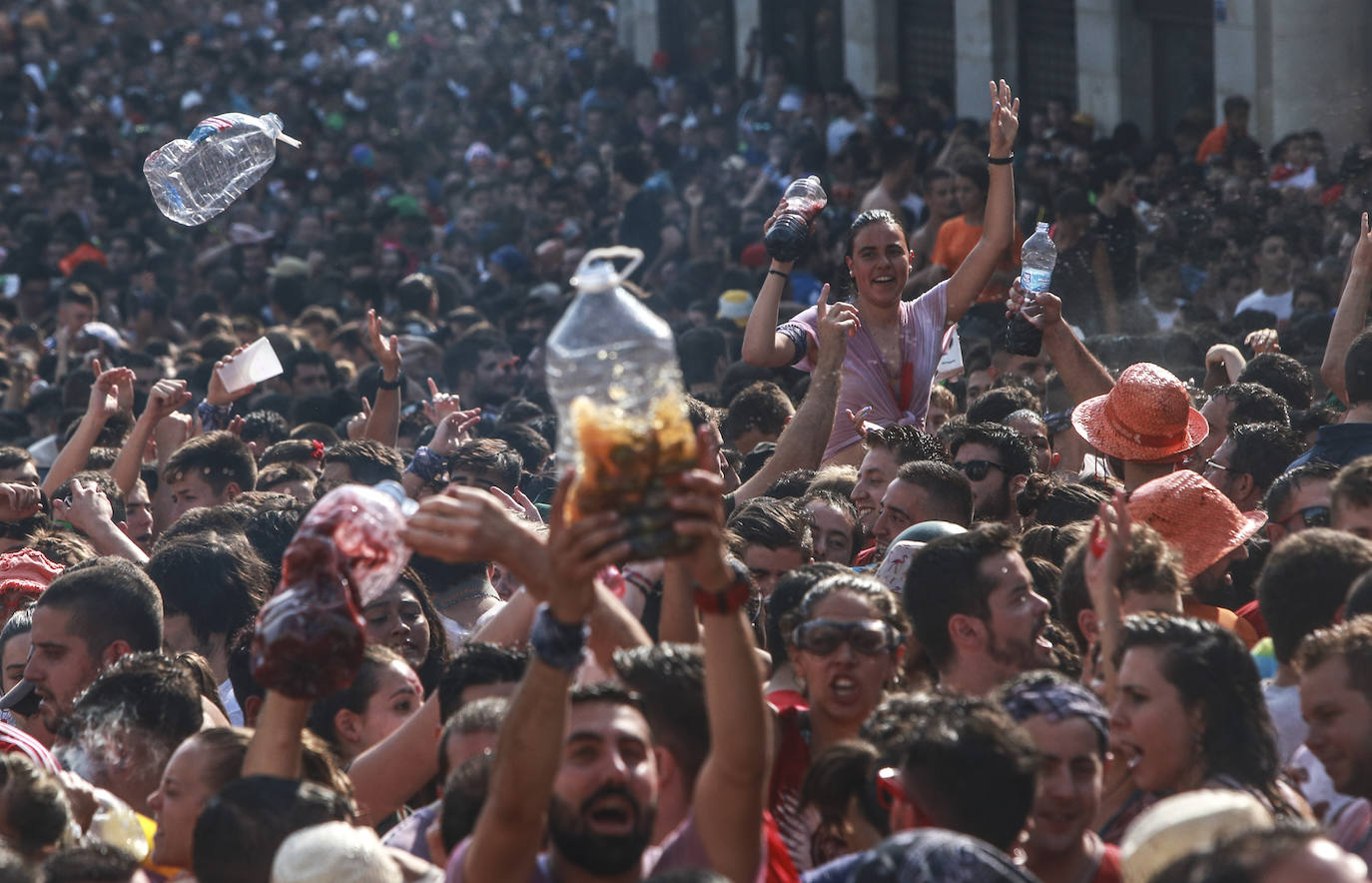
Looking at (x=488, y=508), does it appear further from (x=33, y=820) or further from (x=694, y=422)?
(x=694, y=422)

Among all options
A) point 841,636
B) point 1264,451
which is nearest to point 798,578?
point 841,636

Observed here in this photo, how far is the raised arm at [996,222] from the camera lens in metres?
6.79

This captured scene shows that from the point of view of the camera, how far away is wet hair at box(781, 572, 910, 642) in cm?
420

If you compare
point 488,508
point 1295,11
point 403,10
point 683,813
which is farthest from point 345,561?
point 403,10

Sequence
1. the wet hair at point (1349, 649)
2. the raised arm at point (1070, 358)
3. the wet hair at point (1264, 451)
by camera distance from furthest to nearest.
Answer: the raised arm at point (1070, 358)
the wet hair at point (1264, 451)
the wet hair at point (1349, 649)

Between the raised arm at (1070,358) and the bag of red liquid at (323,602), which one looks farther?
the raised arm at (1070,358)

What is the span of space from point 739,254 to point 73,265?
24.5ft

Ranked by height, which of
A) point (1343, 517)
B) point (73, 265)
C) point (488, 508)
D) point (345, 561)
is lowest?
point (73, 265)

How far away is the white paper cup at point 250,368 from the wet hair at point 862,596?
471 cm

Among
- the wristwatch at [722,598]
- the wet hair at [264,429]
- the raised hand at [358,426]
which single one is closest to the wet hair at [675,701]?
the wristwatch at [722,598]

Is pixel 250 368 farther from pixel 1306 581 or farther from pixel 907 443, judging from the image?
pixel 1306 581

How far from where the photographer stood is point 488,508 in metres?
3.09

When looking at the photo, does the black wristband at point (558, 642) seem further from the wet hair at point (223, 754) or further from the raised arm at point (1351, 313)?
the raised arm at point (1351, 313)

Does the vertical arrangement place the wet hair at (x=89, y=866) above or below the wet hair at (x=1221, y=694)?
above
